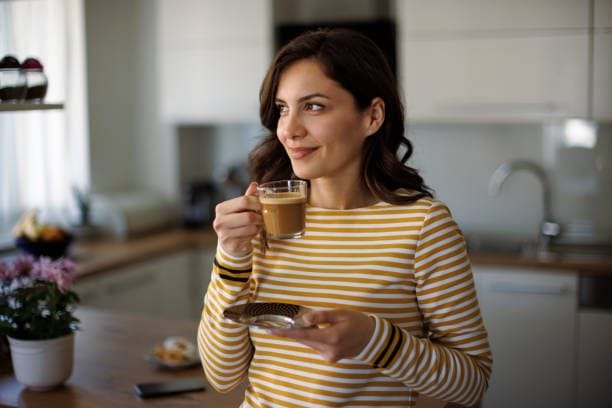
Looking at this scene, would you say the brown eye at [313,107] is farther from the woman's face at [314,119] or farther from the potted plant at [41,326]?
the potted plant at [41,326]

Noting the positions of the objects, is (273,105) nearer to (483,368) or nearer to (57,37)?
(483,368)

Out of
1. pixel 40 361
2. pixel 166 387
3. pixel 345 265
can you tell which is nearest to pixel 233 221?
pixel 345 265

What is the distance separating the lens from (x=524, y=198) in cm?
368

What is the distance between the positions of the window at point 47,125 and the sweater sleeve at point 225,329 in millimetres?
2361

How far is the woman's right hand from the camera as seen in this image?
1.30 meters

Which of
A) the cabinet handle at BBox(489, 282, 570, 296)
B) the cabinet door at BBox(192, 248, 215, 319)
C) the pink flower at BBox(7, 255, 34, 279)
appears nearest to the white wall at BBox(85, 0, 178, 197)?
the cabinet door at BBox(192, 248, 215, 319)

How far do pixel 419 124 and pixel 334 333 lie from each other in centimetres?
283

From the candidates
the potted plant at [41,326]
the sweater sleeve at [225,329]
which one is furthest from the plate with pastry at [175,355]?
the sweater sleeve at [225,329]

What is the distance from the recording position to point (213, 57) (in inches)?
150

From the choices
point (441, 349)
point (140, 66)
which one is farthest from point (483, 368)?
point (140, 66)

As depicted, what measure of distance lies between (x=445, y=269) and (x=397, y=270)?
9 centimetres

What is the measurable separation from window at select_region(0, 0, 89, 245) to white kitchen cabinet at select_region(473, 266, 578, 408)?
85.1 inches

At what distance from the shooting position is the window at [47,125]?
11.2 feet

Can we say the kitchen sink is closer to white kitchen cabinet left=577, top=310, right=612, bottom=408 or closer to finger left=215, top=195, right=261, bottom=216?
white kitchen cabinet left=577, top=310, right=612, bottom=408
